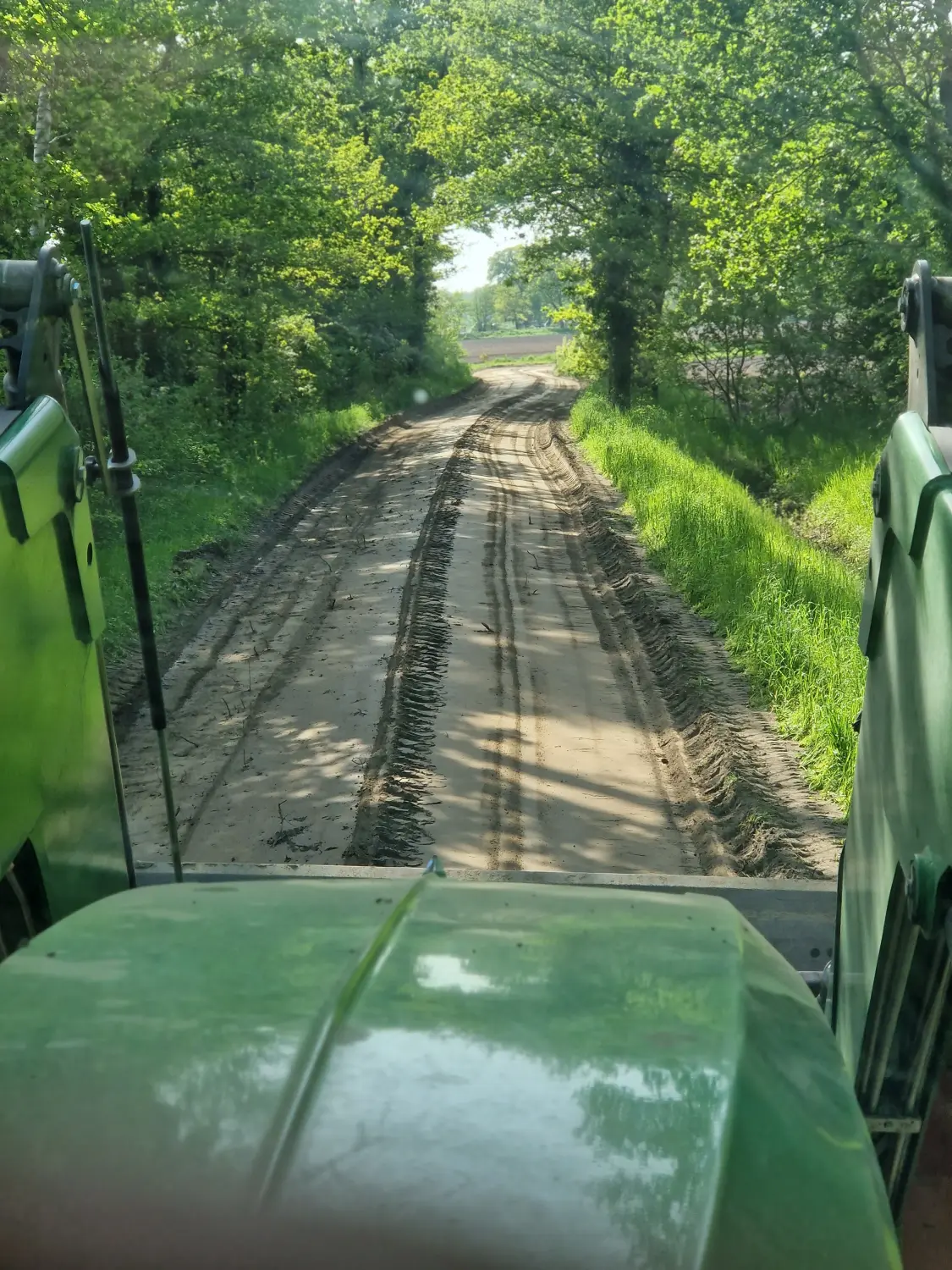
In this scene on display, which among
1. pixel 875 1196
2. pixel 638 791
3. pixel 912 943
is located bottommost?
pixel 638 791

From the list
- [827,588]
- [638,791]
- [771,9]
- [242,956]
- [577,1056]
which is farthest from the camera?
[771,9]

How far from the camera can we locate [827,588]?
34.1 ft

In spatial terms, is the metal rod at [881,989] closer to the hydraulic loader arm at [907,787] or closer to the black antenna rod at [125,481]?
the hydraulic loader arm at [907,787]

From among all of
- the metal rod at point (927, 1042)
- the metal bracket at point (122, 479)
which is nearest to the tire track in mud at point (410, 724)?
the metal bracket at point (122, 479)

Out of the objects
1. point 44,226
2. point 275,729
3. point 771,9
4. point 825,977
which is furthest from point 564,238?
point 825,977

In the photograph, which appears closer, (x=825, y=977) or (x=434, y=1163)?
(x=434, y=1163)

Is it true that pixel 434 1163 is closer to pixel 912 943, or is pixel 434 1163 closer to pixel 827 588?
pixel 912 943

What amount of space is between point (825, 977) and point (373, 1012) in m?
2.17

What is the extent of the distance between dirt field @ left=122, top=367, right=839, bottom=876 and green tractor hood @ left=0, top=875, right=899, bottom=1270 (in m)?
4.70

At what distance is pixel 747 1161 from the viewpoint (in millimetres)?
1186

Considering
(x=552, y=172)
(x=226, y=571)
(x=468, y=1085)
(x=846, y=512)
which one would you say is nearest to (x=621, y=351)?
(x=552, y=172)

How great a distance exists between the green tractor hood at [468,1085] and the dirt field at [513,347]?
7044 cm

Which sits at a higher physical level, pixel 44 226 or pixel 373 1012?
pixel 44 226

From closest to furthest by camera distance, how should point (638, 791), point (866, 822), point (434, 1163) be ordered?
point (434, 1163) → point (866, 822) → point (638, 791)
